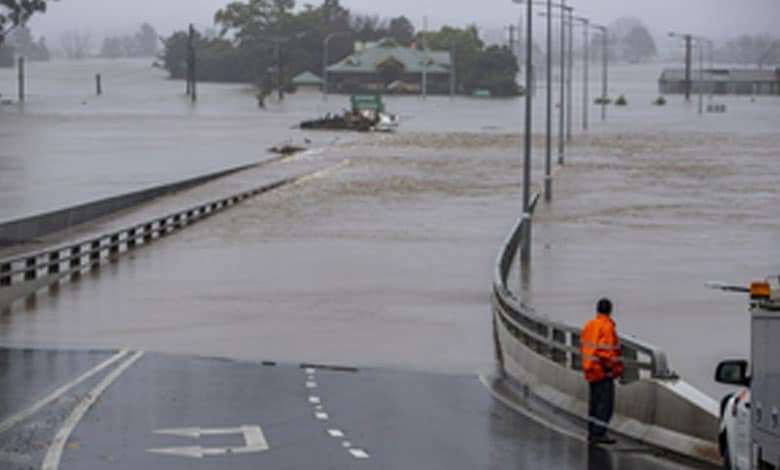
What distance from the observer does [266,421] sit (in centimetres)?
2053

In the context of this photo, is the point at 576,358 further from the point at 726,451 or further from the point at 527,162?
the point at 527,162

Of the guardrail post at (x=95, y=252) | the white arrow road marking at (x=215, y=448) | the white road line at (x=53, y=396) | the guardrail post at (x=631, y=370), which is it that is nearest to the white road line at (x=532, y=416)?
the guardrail post at (x=631, y=370)

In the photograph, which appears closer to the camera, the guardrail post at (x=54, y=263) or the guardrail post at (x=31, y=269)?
the guardrail post at (x=31, y=269)

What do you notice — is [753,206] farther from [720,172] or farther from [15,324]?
[15,324]

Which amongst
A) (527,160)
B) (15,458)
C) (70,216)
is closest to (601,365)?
(15,458)

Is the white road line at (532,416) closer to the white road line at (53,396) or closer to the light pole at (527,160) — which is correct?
the white road line at (53,396)

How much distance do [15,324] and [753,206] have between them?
4022 centimetres

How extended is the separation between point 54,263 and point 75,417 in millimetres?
19508

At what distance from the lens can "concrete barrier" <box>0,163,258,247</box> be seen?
47544 mm

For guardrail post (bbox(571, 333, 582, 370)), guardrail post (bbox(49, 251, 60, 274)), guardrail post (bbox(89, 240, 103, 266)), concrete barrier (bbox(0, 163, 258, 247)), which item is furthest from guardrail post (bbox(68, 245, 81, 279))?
guardrail post (bbox(571, 333, 582, 370))

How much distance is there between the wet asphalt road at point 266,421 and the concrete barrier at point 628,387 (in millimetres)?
494

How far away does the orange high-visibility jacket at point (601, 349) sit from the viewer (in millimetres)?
18109

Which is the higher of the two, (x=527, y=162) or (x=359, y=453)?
(x=527, y=162)

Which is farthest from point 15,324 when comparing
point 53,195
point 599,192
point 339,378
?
point 599,192
